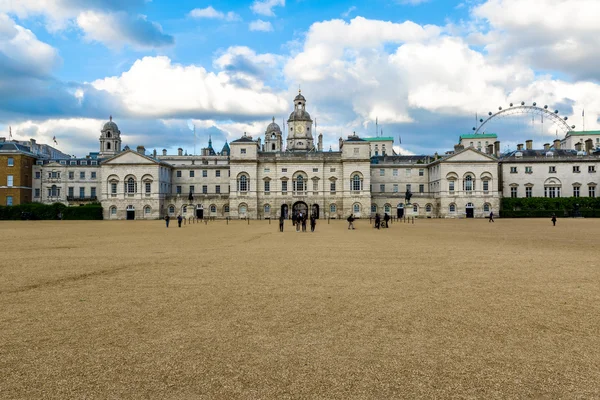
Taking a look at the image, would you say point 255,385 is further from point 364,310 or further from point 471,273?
point 471,273

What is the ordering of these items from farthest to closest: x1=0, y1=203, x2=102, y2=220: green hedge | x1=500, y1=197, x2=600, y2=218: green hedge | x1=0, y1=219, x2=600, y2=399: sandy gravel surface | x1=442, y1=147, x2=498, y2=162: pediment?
x1=442, y1=147, x2=498, y2=162: pediment → x1=500, y1=197, x2=600, y2=218: green hedge → x1=0, y1=203, x2=102, y2=220: green hedge → x1=0, y1=219, x2=600, y2=399: sandy gravel surface

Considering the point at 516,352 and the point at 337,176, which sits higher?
the point at 337,176

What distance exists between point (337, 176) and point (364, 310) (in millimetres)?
61627

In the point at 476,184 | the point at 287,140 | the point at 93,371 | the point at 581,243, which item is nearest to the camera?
the point at 93,371

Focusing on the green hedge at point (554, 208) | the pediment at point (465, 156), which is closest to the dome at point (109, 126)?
the pediment at point (465, 156)

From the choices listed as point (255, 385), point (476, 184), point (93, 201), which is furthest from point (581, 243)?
point (93, 201)

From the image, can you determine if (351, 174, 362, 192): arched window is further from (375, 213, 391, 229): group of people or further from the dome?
the dome

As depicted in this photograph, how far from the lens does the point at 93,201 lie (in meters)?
75.2

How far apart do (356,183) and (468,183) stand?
17.5 meters

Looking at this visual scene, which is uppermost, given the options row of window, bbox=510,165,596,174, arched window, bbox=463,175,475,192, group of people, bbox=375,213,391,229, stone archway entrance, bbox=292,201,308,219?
row of window, bbox=510,165,596,174

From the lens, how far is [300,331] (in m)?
8.26

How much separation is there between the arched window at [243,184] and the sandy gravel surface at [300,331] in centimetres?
5399

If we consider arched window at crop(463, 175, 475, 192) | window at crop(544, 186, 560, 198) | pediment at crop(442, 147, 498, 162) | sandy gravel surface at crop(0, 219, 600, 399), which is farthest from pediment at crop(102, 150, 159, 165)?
window at crop(544, 186, 560, 198)

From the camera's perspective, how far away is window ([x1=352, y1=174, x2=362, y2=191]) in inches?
2766
